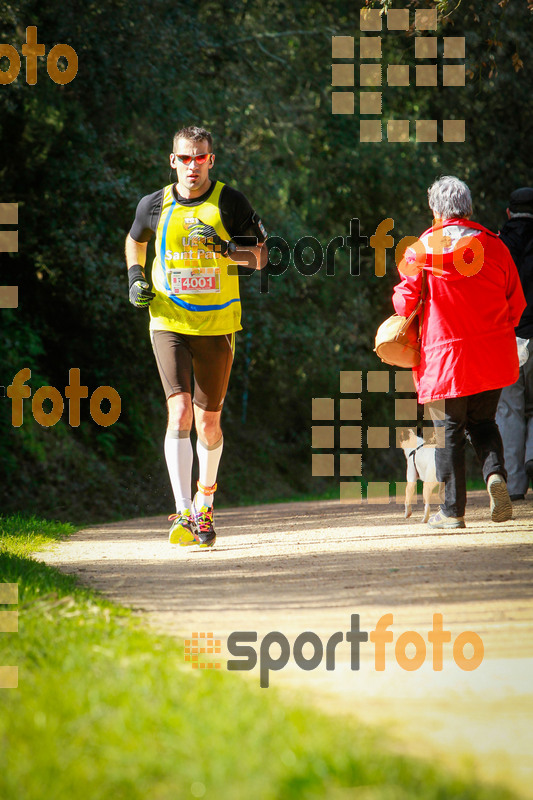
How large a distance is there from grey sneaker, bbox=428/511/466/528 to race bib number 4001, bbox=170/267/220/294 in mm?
2260

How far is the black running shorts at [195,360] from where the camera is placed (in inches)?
251

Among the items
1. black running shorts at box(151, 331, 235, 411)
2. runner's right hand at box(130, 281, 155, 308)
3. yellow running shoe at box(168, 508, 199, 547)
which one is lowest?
yellow running shoe at box(168, 508, 199, 547)

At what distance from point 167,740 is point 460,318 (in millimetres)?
4485

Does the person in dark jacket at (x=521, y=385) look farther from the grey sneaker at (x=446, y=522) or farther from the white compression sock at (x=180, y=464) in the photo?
the white compression sock at (x=180, y=464)

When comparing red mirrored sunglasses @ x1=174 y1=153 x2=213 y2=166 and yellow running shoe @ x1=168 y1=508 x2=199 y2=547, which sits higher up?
red mirrored sunglasses @ x1=174 y1=153 x2=213 y2=166

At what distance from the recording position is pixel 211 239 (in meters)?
6.24

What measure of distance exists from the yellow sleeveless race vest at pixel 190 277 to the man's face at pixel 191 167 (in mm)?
120

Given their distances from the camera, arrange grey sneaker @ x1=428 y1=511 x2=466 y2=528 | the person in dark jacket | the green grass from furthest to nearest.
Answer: the person in dark jacket, grey sneaker @ x1=428 y1=511 x2=466 y2=528, the green grass

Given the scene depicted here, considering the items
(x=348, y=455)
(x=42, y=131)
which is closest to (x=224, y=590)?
(x=42, y=131)

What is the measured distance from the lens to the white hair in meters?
6.42

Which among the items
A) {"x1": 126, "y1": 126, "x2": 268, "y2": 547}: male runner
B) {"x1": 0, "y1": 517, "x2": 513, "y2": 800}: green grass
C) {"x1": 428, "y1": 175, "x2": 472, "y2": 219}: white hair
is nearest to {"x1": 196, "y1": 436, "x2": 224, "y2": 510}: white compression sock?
{"x1": 126, "y1": 126, "x2": 268, "y2": 547}: male runner

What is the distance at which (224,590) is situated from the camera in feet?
15.4

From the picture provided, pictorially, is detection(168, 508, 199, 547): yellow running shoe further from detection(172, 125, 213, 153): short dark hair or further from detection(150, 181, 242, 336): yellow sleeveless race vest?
detection(172, 125, 213, 153): short dark hair

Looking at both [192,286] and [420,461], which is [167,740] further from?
[420,461]
